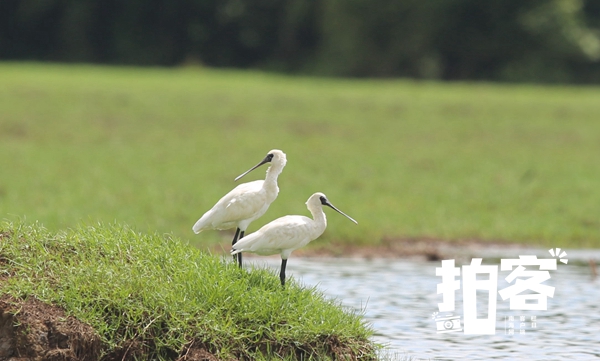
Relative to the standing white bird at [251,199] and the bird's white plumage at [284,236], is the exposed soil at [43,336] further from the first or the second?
the standing white bird at [251,199]

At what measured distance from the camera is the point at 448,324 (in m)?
11.3

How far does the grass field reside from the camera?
18422 mm

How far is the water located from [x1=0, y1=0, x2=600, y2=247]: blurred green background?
2.21 metres

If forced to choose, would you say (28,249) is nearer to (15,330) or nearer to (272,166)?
(15,330)

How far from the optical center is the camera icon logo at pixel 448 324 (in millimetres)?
11100

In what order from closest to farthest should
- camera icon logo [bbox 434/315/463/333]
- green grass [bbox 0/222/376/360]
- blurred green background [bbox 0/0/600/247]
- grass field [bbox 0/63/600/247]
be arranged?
1. green grass [bbox 0/222/376/360]
2. camera icon logo [bbox 434/315/463/333]
3. grass field [bbox 0/63/600/247]
4. blurred green background [bbox 0/0/600/247]

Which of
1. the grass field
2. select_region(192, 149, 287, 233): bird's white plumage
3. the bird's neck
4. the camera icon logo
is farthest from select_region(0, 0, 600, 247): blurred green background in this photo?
the camera icon logo

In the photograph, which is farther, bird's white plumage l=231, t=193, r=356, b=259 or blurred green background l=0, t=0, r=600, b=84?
blurred green background l=0, t=0, r=600, b=84

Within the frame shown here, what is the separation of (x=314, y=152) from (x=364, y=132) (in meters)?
3.88

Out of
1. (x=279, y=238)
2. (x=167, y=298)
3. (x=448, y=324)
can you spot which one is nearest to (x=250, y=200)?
(x=279, y=238)

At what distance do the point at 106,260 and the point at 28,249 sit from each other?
61cm

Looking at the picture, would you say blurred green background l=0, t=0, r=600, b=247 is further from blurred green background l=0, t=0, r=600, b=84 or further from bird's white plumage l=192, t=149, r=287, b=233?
bird's white plumage l=192, t=149, r=287, b=233

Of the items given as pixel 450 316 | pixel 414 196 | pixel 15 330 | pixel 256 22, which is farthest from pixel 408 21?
pixel 15 330

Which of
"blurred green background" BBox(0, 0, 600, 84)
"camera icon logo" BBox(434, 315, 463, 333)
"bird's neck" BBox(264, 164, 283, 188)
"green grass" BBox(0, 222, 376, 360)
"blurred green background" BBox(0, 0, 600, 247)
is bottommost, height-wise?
"camera icon logo" BBox(434, 315, 463, 333)
